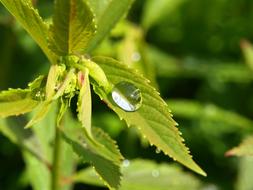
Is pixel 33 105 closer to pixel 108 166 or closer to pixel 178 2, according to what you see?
pixel 108 166

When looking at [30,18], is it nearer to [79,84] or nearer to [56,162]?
[79,84]

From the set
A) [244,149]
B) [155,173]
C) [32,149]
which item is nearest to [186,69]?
[155,173]

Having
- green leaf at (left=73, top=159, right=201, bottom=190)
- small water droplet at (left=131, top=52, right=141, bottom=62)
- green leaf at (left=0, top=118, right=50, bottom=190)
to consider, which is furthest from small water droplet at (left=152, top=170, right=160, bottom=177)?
small water droplet at (left=131, top=52, right=141, bottom=62)

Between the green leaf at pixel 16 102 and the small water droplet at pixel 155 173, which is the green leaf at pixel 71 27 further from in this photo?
the small water droplet at pixel 155 173

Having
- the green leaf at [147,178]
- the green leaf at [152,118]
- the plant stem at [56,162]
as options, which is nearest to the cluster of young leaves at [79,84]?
the green leaf at [152,118]

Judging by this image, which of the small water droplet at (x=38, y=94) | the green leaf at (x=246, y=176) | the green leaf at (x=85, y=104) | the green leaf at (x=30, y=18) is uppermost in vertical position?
the green leaf at (x=246, y=176)

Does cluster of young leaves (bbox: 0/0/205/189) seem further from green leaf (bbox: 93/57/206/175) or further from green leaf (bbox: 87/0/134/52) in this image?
green leaf (bbox: 87/0/134/52)

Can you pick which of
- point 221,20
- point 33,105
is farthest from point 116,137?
point 33,105
